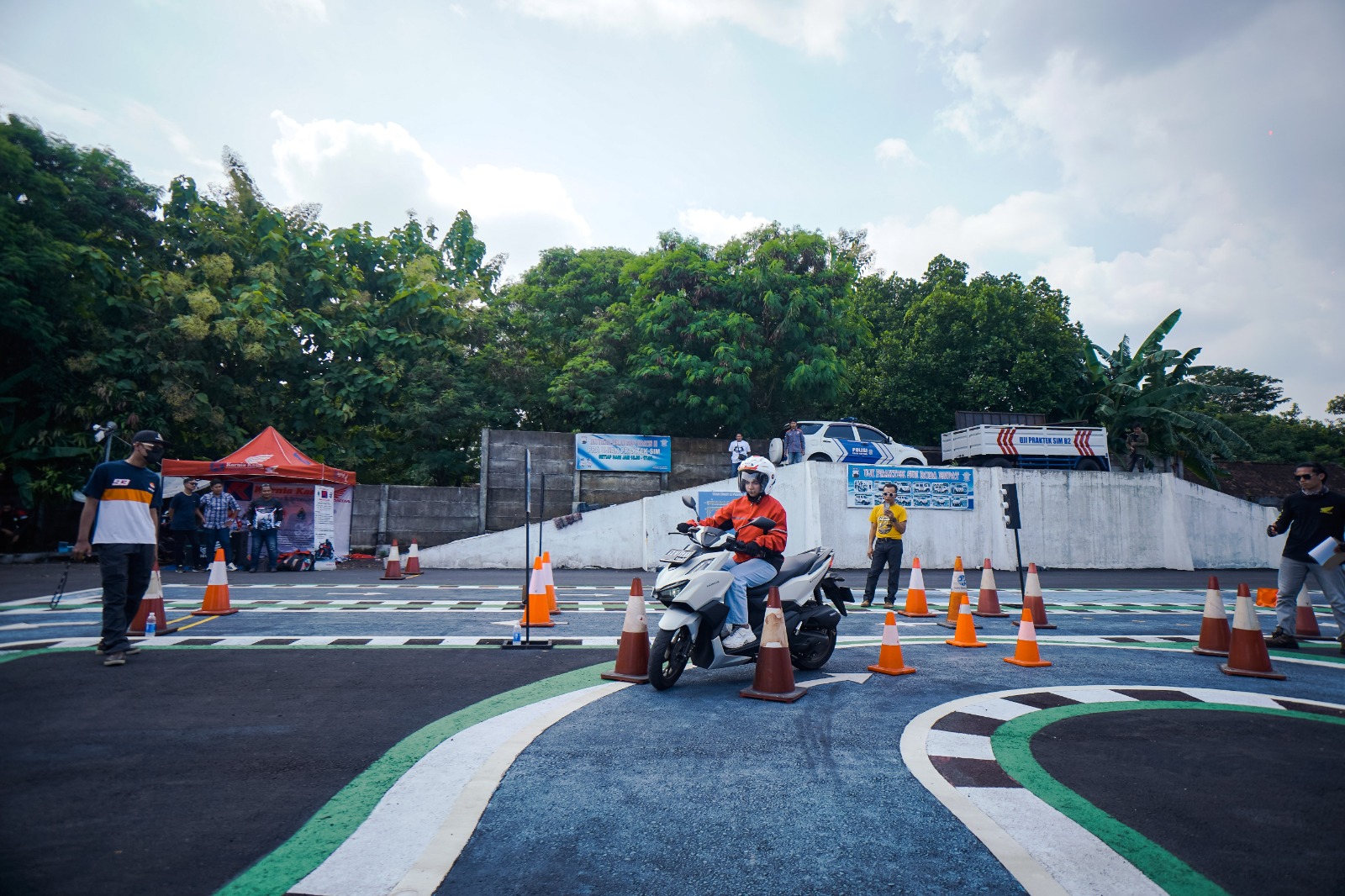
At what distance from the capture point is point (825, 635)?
679 centimetres

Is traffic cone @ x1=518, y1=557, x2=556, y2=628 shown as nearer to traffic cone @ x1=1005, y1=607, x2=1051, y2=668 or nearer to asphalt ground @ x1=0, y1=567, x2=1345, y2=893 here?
asphalt ground @ x1=0, y1=567, x2=1345, y2=893

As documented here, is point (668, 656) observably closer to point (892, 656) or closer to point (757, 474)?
point (757, 474)

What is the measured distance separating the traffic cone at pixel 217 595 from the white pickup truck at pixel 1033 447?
74.7 ft

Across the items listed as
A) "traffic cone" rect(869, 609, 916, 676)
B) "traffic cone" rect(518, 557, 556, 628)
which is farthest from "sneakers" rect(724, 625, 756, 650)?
"traffic cone" rect(518, 557, 556, 628)

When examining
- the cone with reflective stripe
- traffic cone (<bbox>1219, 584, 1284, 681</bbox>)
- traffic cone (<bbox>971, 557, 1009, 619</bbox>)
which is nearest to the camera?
traffic cone (<bbox>1219, 584, 1284, 681</bbox>)

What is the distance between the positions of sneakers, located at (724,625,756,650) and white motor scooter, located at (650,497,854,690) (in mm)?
38

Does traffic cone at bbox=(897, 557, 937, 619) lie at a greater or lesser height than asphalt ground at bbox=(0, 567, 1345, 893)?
greater

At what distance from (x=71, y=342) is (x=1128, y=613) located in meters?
28.8

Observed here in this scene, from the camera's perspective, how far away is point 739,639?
5973mm

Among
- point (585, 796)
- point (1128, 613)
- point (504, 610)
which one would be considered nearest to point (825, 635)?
point (585, 796)

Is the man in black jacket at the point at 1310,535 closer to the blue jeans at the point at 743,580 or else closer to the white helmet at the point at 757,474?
the white helmet at the point at 757,474

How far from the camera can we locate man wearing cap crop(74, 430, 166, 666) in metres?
6.61

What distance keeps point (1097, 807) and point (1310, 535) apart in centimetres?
672

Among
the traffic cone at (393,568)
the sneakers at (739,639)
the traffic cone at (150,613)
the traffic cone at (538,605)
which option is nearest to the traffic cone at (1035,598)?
the sneakers at (739,639)
